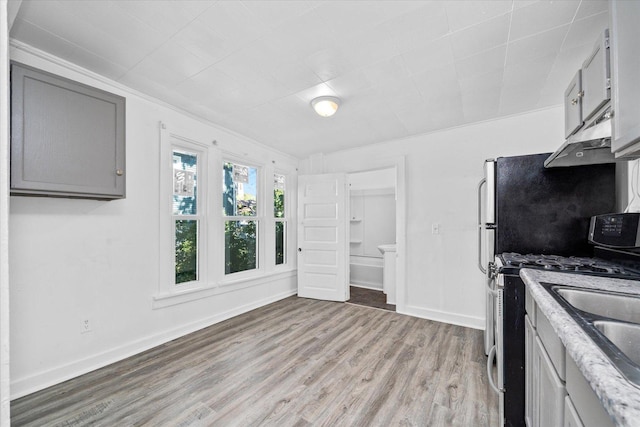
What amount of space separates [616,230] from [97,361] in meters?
3.83

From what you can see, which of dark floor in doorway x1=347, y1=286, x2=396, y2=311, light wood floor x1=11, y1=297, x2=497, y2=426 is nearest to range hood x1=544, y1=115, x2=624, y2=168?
light wood floor x1=11, y1=297, x2=497, y2=426

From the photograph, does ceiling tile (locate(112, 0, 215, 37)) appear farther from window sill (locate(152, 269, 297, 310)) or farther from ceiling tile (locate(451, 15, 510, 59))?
window sill (locate(152, 269, 297, 310))

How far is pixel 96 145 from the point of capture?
2070 millimetres

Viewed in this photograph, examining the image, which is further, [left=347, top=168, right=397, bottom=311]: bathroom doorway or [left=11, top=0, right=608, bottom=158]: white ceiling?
[left=347, top=168, right=397, bottom=311]: bathroom doorway

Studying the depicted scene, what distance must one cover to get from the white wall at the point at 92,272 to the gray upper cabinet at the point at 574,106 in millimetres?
3348

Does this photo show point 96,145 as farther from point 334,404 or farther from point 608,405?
point 608,405

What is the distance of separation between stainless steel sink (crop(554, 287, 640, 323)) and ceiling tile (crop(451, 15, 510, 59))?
159 centimetres

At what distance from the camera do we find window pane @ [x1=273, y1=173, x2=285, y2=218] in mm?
4516

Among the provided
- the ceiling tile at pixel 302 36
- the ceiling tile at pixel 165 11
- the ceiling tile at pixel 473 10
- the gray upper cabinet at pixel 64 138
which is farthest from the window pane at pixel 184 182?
the ceiling tile at pixel 473 10

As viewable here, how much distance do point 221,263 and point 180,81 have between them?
2082mm

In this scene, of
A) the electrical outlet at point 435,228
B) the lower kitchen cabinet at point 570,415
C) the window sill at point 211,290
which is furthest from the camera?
the electrical outlet at point 435,228

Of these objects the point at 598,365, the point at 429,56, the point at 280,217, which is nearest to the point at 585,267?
the point at 598,365

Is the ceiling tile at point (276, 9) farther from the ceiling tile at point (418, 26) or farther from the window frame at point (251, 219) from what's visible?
the window frame at point (251, 219)

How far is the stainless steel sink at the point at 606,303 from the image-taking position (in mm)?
1052
